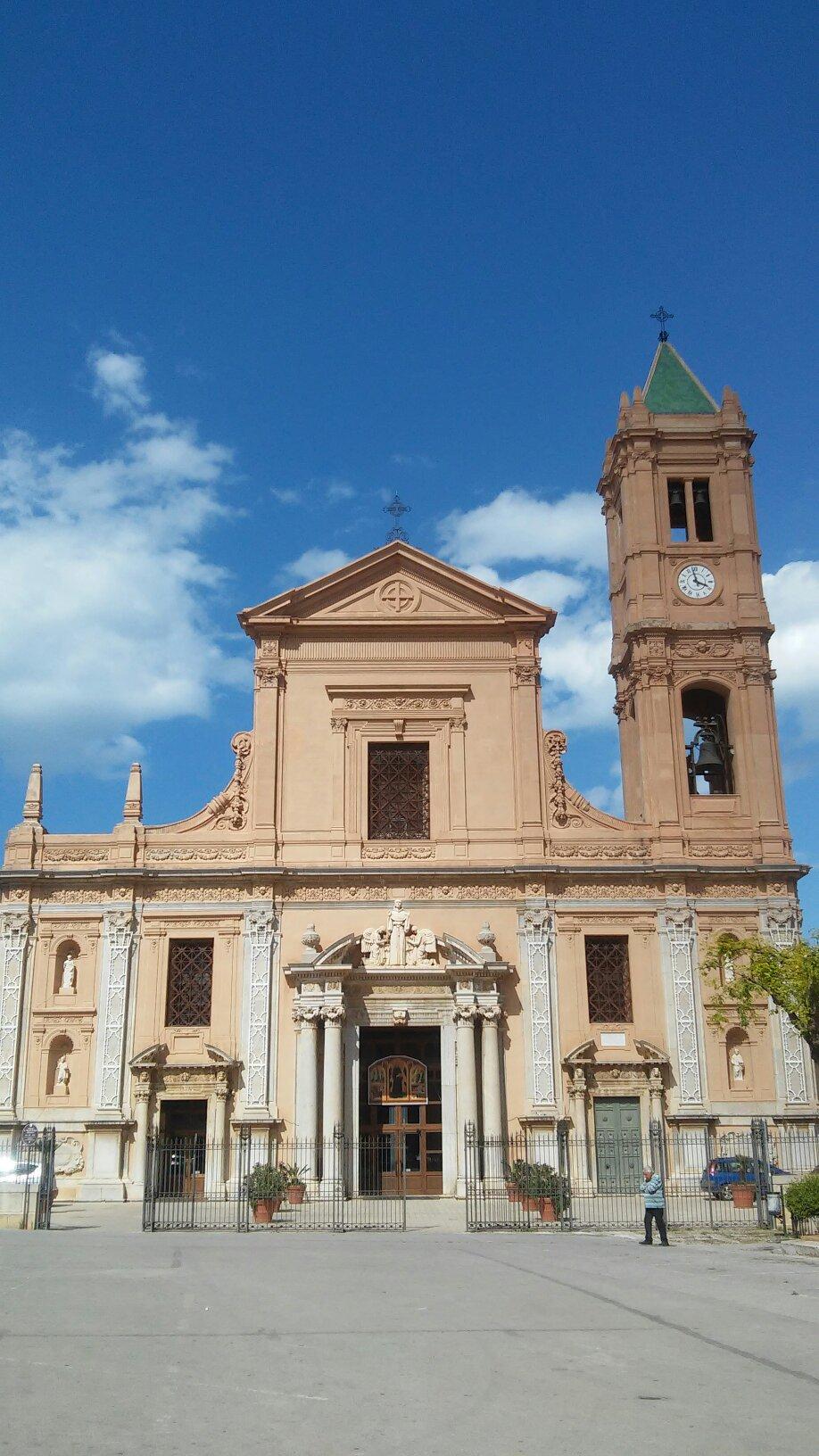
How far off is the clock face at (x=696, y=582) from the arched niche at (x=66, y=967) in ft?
63.9

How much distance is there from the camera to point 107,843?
34625 millimetres

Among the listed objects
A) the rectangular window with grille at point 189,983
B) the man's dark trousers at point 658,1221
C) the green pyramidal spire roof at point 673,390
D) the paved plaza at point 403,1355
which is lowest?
the paved plaza at point 403,1355

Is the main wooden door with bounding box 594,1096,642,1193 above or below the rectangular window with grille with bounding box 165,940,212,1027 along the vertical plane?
below

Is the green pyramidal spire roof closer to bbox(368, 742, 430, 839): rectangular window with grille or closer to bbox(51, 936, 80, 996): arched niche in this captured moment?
bbox(368, 742, 430, 839): rectangular window with grille

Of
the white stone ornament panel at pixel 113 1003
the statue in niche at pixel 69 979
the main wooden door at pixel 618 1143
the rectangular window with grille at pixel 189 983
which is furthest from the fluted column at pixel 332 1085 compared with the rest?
the statue in niche at pixel 69 979

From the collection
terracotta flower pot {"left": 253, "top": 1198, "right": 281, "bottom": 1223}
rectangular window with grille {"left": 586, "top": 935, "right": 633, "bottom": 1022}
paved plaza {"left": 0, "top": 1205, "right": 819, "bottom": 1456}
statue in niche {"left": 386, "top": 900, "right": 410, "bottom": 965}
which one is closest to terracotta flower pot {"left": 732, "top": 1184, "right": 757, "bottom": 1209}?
rectangular window with grille {"left": 586, "top": 935, "right": 633, "bottom": 1022}

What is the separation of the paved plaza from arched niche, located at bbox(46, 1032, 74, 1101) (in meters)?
15.0

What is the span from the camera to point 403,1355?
10.7 metres

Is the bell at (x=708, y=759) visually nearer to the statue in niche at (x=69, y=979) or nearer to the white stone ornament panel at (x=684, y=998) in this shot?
the white stone ornament panel at (x=684, y=998)

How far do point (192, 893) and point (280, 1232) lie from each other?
12.0 m

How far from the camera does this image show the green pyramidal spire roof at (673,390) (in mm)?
39656

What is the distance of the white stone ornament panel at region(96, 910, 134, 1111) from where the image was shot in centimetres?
3231

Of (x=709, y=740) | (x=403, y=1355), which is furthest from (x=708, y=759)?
(x=403, y=1355)

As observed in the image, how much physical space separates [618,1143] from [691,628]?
46.3 ft
